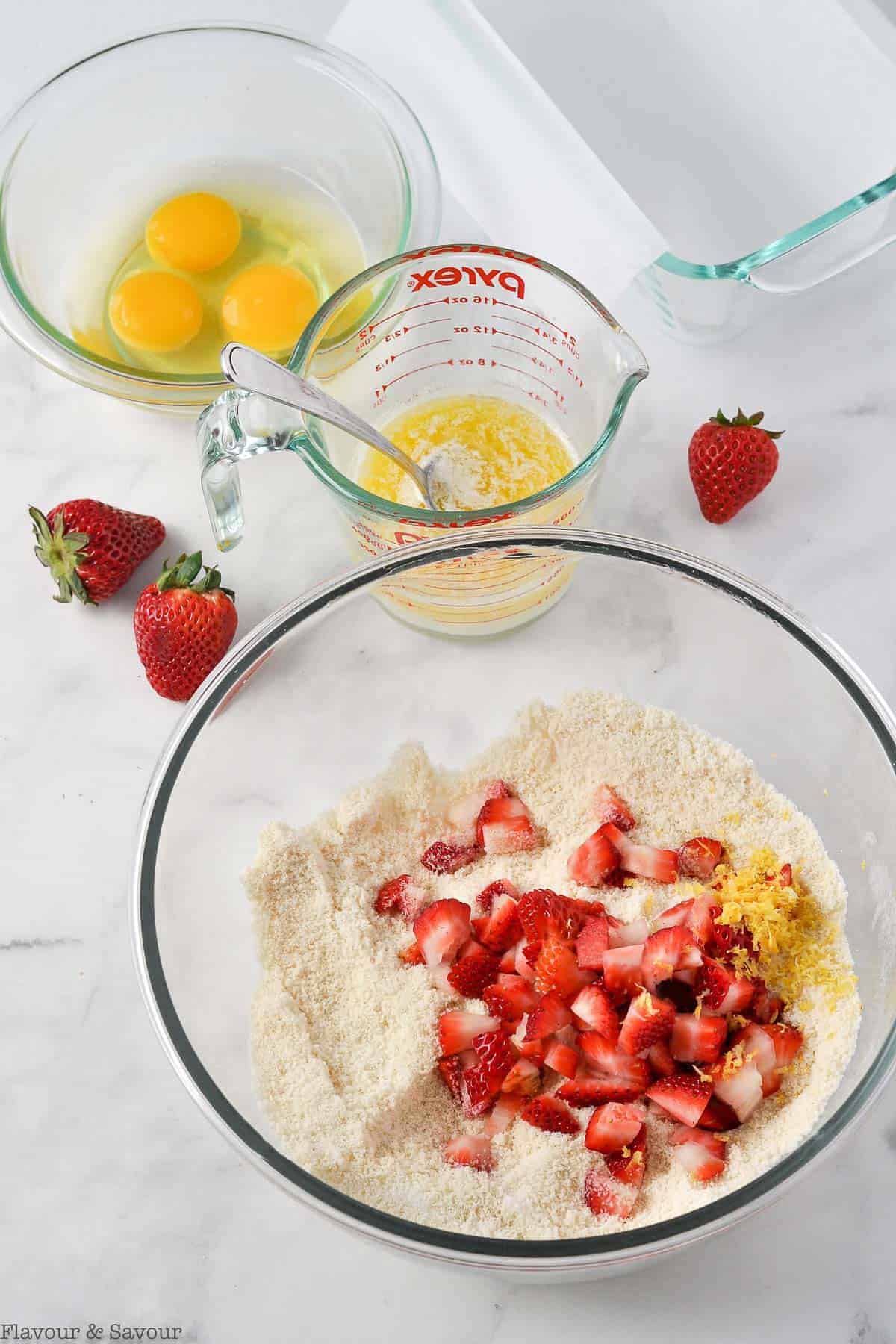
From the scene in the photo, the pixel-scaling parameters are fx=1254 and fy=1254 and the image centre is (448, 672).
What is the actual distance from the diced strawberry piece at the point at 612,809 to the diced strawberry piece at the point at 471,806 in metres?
0.12

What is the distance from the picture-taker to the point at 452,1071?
4.83 feet

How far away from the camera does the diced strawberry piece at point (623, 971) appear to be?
148cm

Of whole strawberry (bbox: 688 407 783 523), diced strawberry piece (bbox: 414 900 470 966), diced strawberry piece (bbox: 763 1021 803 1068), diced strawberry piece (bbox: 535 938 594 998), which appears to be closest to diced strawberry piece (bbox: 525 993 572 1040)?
diced strawberry piece (bbox: 535 938 594 998)

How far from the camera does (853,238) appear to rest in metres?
1.86

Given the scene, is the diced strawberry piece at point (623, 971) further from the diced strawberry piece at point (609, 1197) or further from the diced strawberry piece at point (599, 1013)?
the diced strawberry piece at point (609, 1197)

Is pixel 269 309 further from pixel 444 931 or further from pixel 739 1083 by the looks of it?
pixel 739 1083

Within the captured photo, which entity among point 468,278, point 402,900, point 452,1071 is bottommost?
point 452,1071

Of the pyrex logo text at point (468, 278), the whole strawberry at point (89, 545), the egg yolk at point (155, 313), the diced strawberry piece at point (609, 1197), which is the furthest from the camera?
the egg yolk at point (155, 313)

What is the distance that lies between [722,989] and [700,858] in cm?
19

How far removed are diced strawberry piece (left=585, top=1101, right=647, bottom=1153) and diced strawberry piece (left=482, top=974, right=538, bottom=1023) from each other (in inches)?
5.8

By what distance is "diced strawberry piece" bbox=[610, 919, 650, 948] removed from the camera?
1.53 meters

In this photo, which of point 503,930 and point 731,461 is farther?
point 731,461

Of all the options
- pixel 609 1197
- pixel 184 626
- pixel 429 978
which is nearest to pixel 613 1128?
pixel 609 1197

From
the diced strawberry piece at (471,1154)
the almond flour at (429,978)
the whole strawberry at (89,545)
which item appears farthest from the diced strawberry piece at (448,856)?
the whole strawberry at (89,545)
